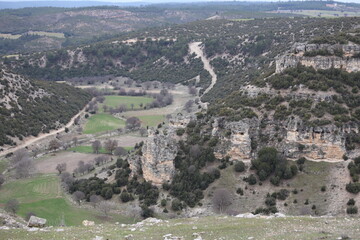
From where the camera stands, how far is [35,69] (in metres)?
134

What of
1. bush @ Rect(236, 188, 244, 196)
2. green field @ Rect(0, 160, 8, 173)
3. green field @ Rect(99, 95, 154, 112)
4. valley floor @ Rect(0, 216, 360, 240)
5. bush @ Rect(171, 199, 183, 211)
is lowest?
green field @ Rect(0, 160, 8, 173)

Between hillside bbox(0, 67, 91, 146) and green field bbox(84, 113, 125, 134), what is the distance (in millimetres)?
4952

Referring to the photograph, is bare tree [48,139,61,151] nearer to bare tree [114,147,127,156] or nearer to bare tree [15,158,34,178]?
bare tree [15,158,34,178]

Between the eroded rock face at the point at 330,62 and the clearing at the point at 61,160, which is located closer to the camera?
the eroded rock face at the point at 330,62

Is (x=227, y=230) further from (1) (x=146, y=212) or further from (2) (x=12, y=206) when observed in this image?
(2) (x=12, y=206)

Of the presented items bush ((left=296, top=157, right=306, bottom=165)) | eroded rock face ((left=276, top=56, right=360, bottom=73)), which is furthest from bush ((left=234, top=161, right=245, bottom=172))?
eroded rock face ((left=276, top=56, right=360, bottom=73))

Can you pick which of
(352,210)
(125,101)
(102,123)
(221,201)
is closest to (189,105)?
(102,123)

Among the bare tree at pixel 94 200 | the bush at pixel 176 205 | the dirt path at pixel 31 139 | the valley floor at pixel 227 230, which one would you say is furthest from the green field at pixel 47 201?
the valley floor at pixel 227 230

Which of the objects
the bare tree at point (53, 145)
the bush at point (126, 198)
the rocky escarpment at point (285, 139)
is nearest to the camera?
the rocky escarpment at point (285, 139)

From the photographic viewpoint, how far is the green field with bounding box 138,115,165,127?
92300mm

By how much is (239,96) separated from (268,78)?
4.66m

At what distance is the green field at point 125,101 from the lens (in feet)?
354

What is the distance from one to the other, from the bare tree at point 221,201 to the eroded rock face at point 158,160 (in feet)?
24.1

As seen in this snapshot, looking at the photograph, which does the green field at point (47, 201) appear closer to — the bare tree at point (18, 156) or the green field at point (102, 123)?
the bare tree at point (18, 156)
